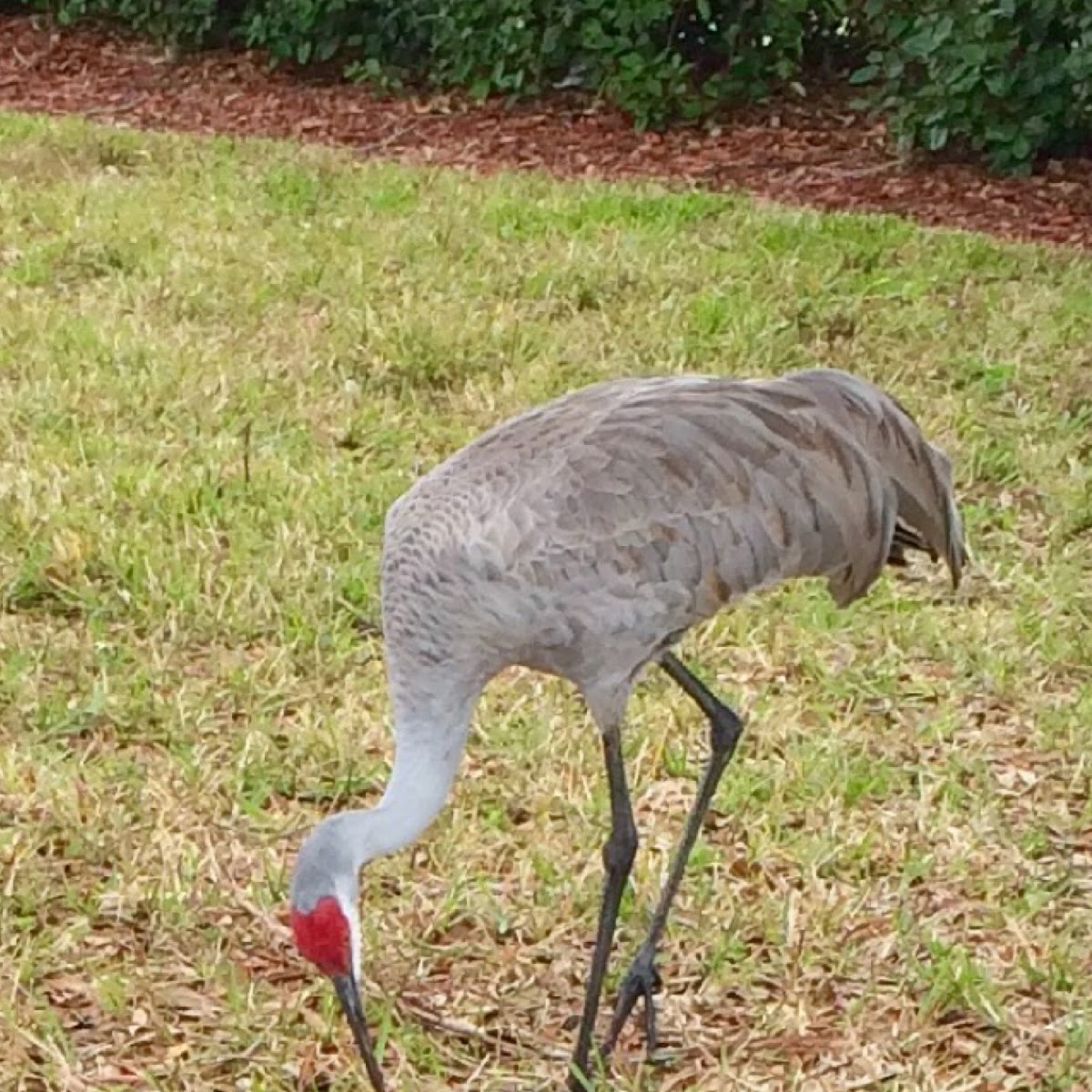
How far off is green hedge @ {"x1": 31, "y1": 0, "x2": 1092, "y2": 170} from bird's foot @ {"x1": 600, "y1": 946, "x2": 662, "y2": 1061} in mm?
5457

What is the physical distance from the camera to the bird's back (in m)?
3.13

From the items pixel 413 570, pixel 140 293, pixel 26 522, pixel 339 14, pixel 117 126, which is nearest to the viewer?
pixel 413 570

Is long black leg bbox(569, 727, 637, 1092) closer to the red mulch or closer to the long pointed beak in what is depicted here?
the long pointed beak

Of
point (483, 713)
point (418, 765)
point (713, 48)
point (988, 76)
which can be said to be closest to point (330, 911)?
point (418, 765)

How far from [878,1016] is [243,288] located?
12.8 feet

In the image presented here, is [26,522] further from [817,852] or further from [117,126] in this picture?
[117,126]

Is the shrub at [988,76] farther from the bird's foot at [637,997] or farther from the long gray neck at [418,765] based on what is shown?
the long gray neck at [418,765]

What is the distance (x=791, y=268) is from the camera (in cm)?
688

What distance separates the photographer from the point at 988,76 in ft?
27.8

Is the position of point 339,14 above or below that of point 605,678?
below


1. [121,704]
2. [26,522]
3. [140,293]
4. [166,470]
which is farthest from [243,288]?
[121,704]

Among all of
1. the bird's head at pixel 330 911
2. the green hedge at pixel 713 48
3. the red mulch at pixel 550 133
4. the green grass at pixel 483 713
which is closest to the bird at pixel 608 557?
the bird's head at pixel 330 911

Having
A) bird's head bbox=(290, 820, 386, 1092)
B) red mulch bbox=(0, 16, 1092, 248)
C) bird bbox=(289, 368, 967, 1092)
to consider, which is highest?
bird bbox=(289, 368, 967, 1092)

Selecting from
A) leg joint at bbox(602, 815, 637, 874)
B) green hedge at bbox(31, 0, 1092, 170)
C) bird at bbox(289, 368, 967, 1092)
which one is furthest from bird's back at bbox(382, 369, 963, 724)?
green hedge at bbox(31, 0, 1092, 170)
